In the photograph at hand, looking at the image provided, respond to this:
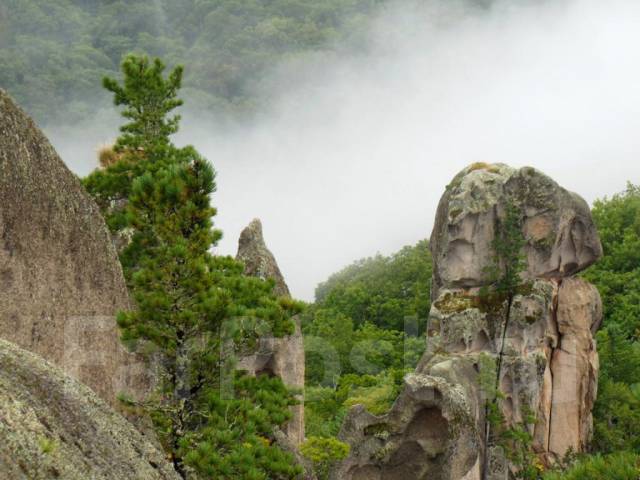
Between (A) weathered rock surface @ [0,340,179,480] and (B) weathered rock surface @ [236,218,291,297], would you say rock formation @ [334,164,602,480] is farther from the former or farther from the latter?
(A) weathered rock surface @ [0,340,179,480]

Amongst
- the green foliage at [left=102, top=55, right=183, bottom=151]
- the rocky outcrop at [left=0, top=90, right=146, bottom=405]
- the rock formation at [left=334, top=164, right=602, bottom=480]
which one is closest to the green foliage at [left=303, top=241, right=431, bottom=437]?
the rock formation at [left=334, top=164, right=602, bottom=480]

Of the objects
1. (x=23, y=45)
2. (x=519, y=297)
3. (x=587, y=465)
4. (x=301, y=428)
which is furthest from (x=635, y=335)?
(x=23, y=45)

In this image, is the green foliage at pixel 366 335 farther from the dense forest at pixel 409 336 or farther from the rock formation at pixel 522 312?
the rock formation at pixel 522 312

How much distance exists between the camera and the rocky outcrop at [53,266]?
9602 millimetres

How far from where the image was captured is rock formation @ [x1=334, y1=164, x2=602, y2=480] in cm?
2470

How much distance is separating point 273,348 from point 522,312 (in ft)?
34.0

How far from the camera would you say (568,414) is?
26.1 meters

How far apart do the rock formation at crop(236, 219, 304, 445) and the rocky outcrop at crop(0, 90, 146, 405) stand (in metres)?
7.88

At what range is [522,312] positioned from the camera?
25500mm

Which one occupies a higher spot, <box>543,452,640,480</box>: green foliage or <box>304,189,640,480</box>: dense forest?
<box>304,189,640,480</box>: dense forest

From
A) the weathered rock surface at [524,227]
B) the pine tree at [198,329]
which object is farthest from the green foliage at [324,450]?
the weathered rock surface at [524,227]

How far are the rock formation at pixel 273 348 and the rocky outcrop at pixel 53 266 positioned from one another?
7882 millimetres

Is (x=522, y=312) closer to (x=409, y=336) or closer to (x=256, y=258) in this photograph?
(x=256, y=258)

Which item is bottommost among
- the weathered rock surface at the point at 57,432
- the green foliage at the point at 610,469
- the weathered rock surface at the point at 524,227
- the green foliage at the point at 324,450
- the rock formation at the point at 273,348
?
the green foliage at the point at 324,450
